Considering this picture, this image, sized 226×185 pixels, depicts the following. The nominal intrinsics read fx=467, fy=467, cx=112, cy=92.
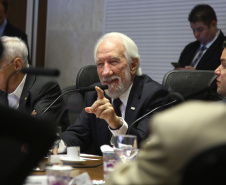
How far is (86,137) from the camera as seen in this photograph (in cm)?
323

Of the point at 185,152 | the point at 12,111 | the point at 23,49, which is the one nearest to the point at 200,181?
the point at 185,152

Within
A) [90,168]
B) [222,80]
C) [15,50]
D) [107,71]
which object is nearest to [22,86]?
[15,50]

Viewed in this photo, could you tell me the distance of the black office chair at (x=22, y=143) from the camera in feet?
3.36

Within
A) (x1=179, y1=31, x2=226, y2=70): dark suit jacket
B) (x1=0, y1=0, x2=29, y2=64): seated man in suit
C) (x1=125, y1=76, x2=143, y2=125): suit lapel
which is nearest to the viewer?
(x1=125, y1=76, x2=143, y2=125): suit lapel

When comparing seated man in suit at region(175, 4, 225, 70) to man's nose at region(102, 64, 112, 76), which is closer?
man's nose at region(102, 64, 112, 76)

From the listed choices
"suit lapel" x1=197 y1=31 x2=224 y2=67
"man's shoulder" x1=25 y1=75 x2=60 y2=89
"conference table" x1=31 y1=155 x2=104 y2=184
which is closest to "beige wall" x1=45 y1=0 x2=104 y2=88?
"suit lapel" x1=197 y1=31 x2=224 y2=67

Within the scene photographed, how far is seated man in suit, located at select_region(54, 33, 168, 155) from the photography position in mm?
3117

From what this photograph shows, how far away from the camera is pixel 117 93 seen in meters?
3.20

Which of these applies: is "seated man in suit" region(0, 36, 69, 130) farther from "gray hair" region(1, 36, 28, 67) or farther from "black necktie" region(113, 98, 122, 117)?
"black necktie" region(113, 98, 122, 117)

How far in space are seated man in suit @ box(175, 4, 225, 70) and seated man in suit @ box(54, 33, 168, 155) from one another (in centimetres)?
154

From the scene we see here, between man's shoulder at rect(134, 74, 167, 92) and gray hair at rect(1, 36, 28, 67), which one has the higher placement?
gray hair at rect(1, 36, 28, 67)

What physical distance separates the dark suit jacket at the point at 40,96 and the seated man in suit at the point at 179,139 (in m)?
2.43

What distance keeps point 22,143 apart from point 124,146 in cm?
91

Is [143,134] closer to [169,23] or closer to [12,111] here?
[12,111]
